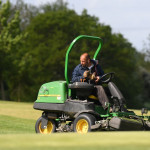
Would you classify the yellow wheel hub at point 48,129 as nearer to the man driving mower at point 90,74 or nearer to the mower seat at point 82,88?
the mower seat at point 82,88

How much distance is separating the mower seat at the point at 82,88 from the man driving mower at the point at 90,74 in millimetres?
172

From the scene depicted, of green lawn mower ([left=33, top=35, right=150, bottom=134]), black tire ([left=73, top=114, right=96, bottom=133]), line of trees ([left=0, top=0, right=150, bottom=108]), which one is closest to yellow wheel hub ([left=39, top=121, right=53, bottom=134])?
green lawn mower ([left=33, top=35, right=150, bottom=134])

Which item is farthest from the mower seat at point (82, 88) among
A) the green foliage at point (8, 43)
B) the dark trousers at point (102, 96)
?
the green foliage at point (8, 43)

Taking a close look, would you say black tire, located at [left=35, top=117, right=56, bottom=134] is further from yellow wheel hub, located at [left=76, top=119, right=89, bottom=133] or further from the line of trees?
the line of trees

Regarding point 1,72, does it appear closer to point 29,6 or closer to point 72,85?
point 29,6

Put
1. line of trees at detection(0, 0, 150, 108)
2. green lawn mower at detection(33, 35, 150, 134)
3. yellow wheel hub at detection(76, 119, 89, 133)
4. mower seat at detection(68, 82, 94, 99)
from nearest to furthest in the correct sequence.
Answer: green lawn mower at detection(33, 35, 150, 134)
yellow wheel hub at detection(76, 119, 89, 133)
mower seat at detection(68, 82, 94, 99)
line of trees at detection(0, 0, 150, 108)

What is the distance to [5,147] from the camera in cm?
583

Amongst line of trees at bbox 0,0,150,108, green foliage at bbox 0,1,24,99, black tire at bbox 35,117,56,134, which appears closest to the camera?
black tire at bbox 35,117,56,134

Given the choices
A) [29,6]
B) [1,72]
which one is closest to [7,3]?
[1,72]

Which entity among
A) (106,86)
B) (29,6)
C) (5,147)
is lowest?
(5,147)

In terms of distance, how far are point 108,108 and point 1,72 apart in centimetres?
3670

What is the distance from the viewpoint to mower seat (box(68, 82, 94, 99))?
33.0ft

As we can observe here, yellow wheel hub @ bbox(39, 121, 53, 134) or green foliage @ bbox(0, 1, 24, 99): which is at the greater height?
green foliage @ bbox(0, 1, 24, 99)

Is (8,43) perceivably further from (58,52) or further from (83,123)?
(83,123)
